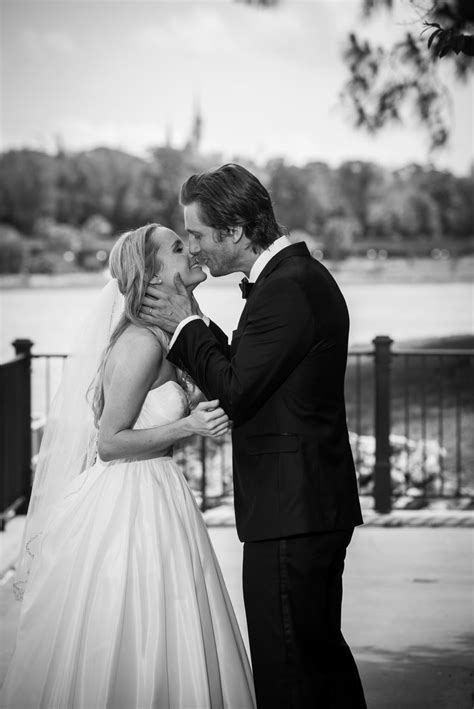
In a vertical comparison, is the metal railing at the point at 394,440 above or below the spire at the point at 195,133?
below

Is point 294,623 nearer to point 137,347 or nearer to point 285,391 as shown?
point 285,391

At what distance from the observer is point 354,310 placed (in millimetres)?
34844

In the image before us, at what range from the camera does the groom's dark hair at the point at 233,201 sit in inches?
96.0

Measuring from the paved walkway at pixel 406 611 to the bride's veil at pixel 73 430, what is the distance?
1.03 metres

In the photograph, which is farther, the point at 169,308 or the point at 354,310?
the point at 354,310

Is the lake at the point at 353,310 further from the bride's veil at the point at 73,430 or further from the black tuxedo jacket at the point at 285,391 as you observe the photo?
the black tuxedo jacket at the point at 285,391

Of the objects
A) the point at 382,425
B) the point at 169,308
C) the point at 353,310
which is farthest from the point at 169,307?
the point at 353,310

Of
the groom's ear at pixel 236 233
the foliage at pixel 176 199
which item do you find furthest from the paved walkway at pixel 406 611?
the foliage at pixel 176 199

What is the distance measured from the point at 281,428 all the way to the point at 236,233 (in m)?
0.54

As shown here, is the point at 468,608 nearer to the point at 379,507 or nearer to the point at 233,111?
the point at 379,507

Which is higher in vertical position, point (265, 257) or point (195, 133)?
point (195, 133)

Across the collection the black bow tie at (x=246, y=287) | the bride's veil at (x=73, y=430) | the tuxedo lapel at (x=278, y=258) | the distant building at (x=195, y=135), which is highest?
the distant building at (x=195, y=135)

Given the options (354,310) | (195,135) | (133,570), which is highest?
(195,135)

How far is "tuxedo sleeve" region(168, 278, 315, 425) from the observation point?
89.1 inches
